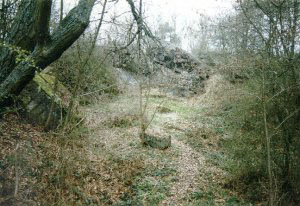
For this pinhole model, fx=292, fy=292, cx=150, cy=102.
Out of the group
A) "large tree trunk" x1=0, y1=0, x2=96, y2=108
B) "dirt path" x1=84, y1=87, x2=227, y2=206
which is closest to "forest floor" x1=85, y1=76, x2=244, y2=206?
"dirt path" x1=84, y1=87, x2=227, y2=206

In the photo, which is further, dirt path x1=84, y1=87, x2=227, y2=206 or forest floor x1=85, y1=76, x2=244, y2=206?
dirt path x1=84, y1=87, x2=227, y2=206

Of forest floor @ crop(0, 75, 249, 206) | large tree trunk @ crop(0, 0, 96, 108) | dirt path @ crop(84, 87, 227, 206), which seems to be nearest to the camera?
large tree trunk @ crop(0, 0, 96, 108)

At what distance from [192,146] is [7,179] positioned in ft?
20.6

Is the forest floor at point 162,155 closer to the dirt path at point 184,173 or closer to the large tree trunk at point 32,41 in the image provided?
the dirt path at point 184,173

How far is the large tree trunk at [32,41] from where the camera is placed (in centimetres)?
474

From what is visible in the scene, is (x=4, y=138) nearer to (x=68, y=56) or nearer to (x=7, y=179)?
→ (x=7, y=179)

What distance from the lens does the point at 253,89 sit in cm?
695

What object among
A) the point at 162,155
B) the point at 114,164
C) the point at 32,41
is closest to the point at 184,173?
the point at 162,155

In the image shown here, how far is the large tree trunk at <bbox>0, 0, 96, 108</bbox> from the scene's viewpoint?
187 inches

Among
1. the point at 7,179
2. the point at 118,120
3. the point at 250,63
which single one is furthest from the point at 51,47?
the point at 118,120

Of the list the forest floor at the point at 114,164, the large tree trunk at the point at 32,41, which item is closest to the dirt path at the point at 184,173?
the forest floor at the point at 114,164

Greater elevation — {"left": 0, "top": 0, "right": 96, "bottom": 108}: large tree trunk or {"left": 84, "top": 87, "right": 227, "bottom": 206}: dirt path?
{"left": 0, "top": 0, "right": 96, "bottom": 108}: large tree trunk

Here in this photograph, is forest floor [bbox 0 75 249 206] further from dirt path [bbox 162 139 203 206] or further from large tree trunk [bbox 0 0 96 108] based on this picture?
large tree trunk [bbox 0 0 96 108]

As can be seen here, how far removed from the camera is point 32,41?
4.98m
